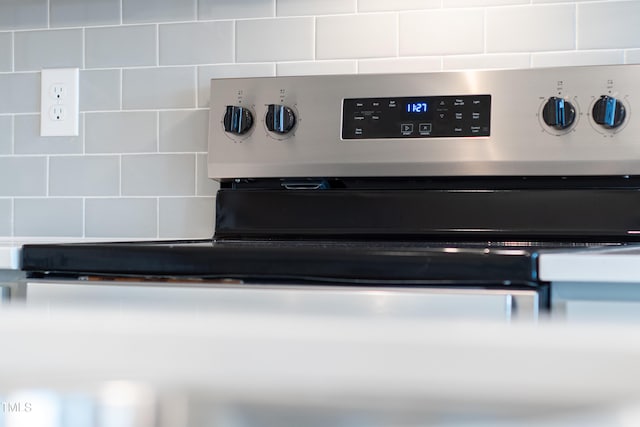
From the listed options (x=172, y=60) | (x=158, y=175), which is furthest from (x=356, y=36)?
(x=158, y=175)

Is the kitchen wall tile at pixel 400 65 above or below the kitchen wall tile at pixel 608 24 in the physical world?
below

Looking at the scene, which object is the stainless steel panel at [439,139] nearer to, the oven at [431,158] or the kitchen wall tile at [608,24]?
the oven at [431,158]

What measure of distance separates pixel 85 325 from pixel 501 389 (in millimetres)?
102

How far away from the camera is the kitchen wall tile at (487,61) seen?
142 cm

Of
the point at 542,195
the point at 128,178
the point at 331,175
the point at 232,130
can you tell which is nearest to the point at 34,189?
the point at 128,178

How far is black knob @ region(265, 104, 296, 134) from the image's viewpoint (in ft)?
4.46

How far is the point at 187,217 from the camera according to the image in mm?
1522

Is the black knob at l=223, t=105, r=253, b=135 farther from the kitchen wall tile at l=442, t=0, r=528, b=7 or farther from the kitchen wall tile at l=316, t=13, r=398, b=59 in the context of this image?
the kitchen wall tile at l=442, t=0, r=528, b=7

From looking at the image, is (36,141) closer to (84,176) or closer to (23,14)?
(84,176)

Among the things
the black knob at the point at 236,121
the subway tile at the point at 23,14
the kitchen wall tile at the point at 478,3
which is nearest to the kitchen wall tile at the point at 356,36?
the kitchen wall tile at the point at 478,3

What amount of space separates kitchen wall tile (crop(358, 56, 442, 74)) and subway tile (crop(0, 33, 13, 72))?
728 millimetres

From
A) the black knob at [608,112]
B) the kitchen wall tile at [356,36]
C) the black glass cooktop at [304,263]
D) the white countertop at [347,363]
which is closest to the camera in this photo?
the white countertop at [347,363]

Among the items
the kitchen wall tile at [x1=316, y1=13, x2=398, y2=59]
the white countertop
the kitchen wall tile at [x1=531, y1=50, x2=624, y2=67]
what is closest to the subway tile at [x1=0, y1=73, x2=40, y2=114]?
the kitchen wall tile at [x1=316, y1=13, x2=398, y2=59]

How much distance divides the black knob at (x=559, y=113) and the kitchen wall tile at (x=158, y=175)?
2.20 feet
